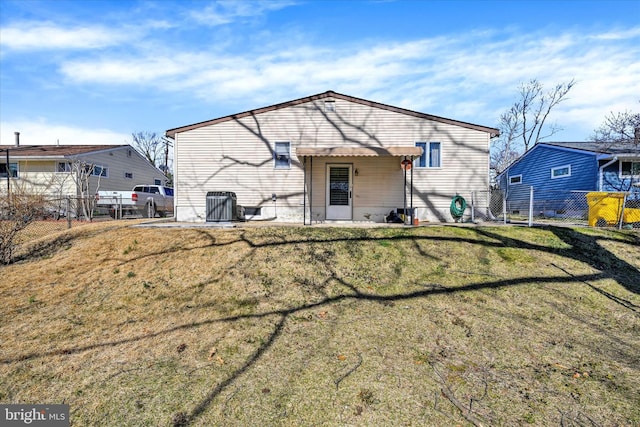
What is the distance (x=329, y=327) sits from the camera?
15.5 feet

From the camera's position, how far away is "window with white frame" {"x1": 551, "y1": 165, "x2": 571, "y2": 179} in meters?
17.9

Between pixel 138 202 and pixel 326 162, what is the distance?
30.5 ft

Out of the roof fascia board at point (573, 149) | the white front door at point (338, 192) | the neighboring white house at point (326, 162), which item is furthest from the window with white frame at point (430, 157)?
the roof fascia board at point (573, 149)

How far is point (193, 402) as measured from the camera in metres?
3.20

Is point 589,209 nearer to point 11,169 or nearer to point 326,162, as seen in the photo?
point 326,162

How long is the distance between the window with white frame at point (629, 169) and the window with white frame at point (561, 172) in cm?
243

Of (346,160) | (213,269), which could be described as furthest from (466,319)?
(346,160)

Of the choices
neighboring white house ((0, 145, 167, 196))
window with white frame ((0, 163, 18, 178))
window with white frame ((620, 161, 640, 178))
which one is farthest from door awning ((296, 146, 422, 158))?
window with white frame ((0, 163, 18, 178))

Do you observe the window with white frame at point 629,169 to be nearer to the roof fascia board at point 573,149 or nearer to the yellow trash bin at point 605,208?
the roof fascia board at point 573,149

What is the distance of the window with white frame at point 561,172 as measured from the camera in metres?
17.9

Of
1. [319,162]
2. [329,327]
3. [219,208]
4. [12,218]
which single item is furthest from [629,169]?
[12,218]

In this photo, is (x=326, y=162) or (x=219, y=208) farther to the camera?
(x=326, y=162)

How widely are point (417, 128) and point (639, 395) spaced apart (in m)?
9.99

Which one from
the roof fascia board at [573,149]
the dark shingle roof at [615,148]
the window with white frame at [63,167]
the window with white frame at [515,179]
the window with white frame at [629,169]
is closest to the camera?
the dark shingle roof at [615,148]
